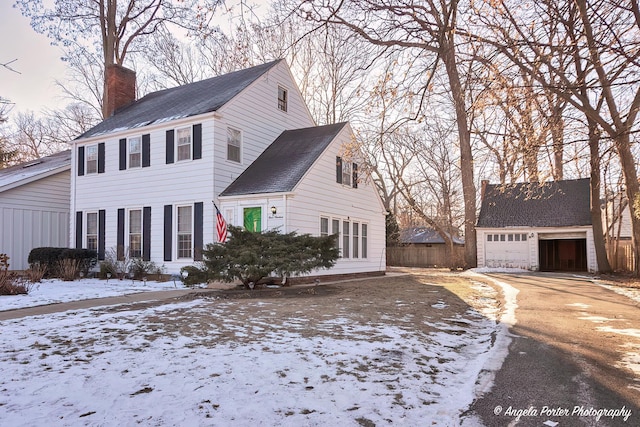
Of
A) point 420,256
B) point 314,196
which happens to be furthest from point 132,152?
point 420,256

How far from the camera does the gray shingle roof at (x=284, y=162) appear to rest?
1434 centimetres

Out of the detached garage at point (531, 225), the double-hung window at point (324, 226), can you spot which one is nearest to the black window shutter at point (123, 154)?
the double-hung window at point (324, 226)

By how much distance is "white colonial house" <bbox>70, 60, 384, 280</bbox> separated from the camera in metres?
15.1

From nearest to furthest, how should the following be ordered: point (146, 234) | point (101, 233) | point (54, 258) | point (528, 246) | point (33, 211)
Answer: point (54, 258) → point (146, 234) → point (101, 233) → point (33, 211) → point (528, 246)

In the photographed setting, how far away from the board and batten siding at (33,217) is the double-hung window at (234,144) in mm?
8653

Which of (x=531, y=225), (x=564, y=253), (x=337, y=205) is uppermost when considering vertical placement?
(x=337, y=205)

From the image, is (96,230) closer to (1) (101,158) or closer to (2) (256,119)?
(1) (101,158)

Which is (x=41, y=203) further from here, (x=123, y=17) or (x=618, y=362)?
(x=618, y=362)

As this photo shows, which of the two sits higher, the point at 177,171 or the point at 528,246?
the point at 177,171

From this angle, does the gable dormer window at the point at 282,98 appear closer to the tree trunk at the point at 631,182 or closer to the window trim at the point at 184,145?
the window trim at the point at 184,145

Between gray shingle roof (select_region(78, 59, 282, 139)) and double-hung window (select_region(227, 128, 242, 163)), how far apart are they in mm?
1063

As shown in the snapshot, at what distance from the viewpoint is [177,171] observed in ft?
51.5

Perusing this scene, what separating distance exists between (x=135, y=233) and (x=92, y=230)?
2.41m

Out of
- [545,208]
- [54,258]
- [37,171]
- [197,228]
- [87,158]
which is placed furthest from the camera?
[545,208]
